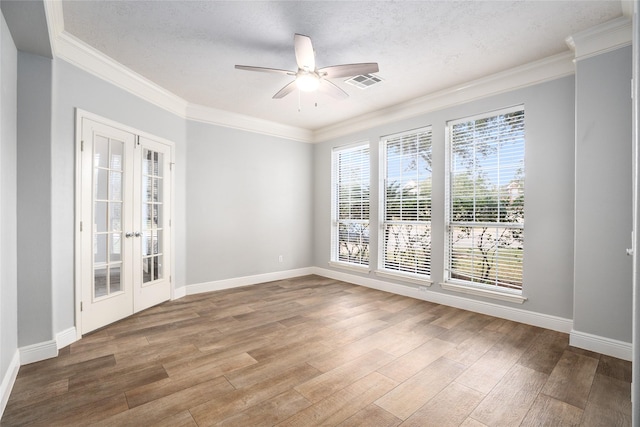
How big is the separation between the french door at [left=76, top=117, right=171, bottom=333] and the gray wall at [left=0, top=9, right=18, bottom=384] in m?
0.66

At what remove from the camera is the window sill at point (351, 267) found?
5311 millimetres

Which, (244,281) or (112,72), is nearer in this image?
(112,72)

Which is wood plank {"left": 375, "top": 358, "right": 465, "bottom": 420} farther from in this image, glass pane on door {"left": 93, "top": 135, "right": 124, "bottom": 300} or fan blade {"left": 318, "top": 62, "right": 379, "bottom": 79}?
glass pane on door {"left": 93, "top": 135, "right": 124, "bottom": 300}

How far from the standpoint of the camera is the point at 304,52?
261 centimetres

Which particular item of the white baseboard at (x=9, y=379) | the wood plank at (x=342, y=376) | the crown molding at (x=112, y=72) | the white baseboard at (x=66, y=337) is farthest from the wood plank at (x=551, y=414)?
the crown molding at (x=112, y=72)

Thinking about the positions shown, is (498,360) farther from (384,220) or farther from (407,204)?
(384,220)

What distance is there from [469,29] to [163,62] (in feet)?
10.5

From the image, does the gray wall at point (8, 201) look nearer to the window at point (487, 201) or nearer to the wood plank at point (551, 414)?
the wood plank at point (551, 414)

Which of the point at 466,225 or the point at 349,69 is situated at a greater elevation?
the point at 349,69

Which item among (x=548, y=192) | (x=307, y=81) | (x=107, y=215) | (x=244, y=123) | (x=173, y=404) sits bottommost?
(x=173, y=404)

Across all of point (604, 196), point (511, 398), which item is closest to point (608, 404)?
point (511, 398)

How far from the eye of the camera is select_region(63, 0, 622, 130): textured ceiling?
2.48 meters

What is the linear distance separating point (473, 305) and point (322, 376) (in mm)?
2522

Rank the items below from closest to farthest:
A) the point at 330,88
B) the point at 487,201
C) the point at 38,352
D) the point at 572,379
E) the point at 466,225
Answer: the point at 572,379 < the point at 38,352 < the point at 330,88 < the point at 487,201 < the point at 466,225
